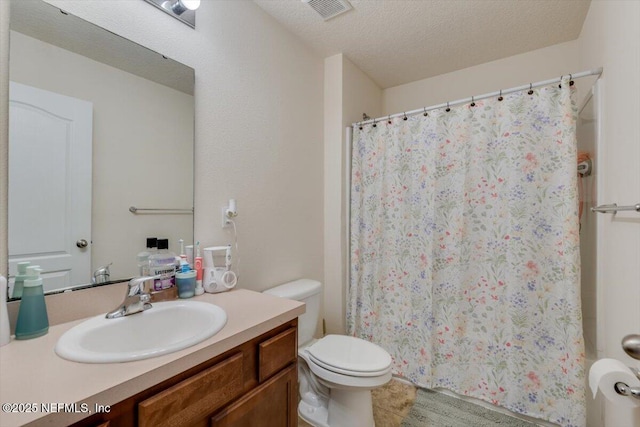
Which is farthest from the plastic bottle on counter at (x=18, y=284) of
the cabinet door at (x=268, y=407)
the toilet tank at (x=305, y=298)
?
the toilet tank at (x=305, y=298)

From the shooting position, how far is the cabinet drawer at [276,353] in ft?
3.19

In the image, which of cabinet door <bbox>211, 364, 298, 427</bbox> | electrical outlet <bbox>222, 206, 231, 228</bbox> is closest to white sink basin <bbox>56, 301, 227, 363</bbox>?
cabinet door <bbox>211, 364, 298, 427</bbox>

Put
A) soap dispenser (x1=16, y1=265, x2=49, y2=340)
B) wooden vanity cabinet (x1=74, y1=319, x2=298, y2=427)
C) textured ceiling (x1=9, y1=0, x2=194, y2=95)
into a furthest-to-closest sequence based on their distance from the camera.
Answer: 1. textured ceiling (x1=9, y1=0, x2=194, y2=95)
2. soap dispenser (x1=16, y1=265, x2=49, y2=340)
3. wooden vanity cabinet (x1=74, y1=319, x2=298, y2=427)

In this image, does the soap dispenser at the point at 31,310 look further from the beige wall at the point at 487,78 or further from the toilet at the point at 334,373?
the beige wall at the point at 487,78

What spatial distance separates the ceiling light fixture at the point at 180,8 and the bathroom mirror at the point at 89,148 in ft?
0.69

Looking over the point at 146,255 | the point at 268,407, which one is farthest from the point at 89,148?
the point at 268,407

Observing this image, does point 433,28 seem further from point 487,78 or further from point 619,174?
point 619,174

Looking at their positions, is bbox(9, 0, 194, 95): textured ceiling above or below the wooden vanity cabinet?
above

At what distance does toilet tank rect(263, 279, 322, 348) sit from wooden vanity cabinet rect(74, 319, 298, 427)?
515 mm

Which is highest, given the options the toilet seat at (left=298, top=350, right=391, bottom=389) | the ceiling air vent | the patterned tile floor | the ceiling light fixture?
the ceiling air vent

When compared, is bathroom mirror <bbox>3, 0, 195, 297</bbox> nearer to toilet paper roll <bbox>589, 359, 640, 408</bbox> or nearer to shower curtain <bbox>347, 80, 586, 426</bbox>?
shower curtain <bbox>347, 80, 586, 426</bbox>

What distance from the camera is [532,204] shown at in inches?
64.0

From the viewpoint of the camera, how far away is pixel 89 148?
105 centimetres

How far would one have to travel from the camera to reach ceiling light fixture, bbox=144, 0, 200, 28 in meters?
1.23
